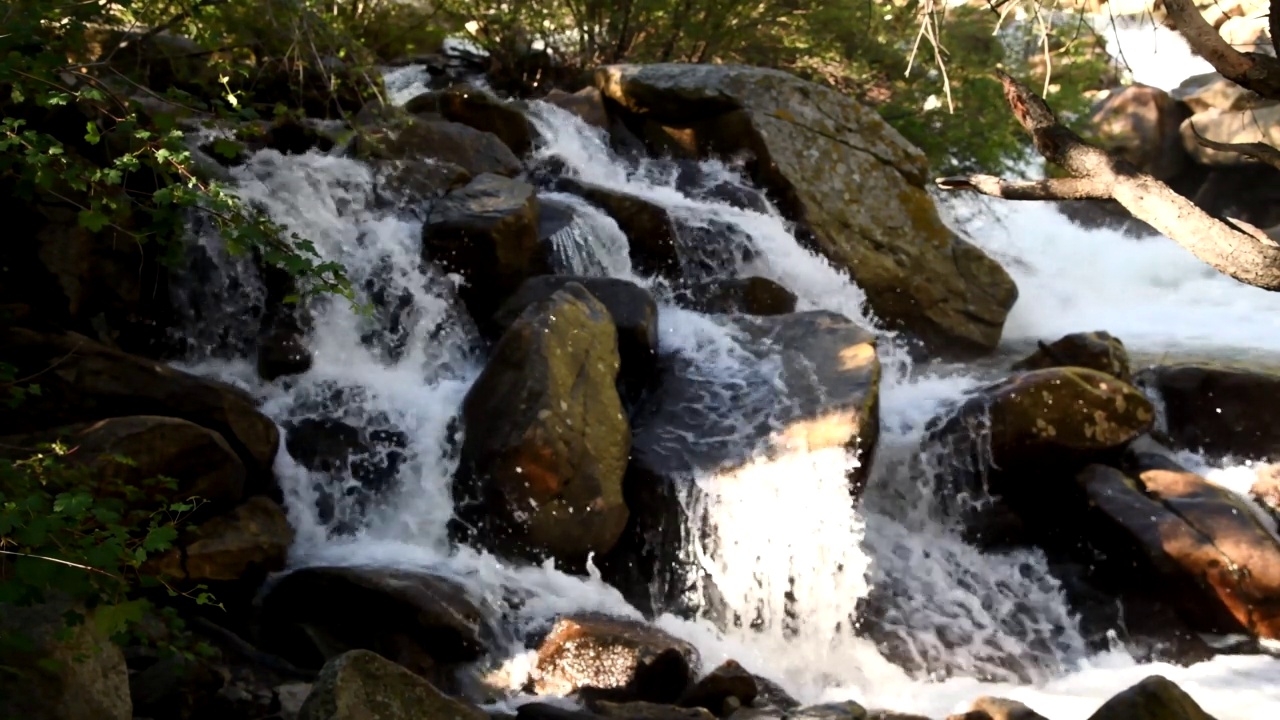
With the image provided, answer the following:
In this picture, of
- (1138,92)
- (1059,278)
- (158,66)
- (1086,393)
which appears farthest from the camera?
(1138,92)

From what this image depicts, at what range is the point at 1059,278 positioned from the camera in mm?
12461

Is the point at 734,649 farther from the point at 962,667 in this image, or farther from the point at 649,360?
the point at 649,360

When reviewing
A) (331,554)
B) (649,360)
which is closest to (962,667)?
(649,360)

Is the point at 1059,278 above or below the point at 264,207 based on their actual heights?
below

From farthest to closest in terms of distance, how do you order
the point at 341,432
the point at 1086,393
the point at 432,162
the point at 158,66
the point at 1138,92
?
the point at 1138,92 < the point at 158,66 < the point at 432,162 < the point at 1086,393 < the point at 341,432

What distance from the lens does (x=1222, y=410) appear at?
7.57m

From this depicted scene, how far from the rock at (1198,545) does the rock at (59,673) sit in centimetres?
499

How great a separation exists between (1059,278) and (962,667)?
25.5 ft

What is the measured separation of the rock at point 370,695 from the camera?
329 cm

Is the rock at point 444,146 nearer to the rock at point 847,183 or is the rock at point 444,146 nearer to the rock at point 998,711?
the rock at point 847,183

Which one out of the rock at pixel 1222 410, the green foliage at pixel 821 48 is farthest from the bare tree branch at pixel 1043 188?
the green foliage at pixel 821 48

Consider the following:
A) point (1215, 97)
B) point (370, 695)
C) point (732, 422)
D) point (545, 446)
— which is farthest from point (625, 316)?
point (1215, 97)

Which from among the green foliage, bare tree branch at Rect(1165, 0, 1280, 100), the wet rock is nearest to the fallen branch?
bare tree branch at Rect(1165, 0, 1280, 100)

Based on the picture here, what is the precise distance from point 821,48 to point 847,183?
2.88 metres
